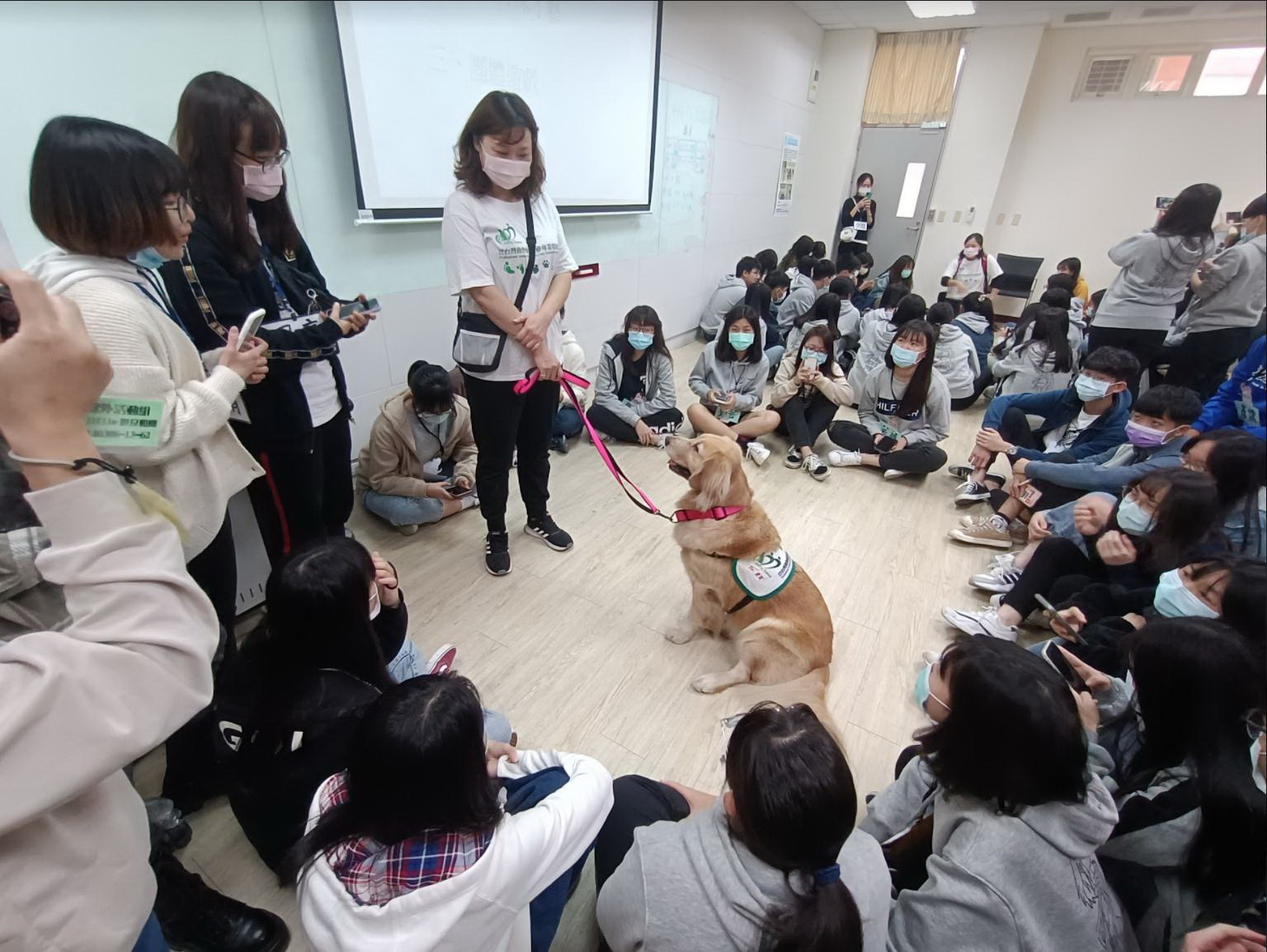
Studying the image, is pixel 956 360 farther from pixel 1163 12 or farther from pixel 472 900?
pixel 472 900

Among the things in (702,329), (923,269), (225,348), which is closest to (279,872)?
(225,348)

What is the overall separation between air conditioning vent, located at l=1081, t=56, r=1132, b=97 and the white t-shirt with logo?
3.59 metres

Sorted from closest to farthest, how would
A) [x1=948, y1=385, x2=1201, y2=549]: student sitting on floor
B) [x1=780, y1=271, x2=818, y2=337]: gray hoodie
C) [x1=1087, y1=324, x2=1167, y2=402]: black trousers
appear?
[x1=948, y1=385, x2=1201, y2=549]: student sitting on floor, [x1=1087, y1=324, x2=1167, y2=402]: black trousers, [x1=780, y1=271, x2=818, y2=337]: gray hoodie

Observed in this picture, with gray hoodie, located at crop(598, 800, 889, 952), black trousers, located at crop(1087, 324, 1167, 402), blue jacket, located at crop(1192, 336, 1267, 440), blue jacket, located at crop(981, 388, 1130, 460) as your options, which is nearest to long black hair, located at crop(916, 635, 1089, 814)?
gray hoodie, located at crop(598, 800, 889, 952)

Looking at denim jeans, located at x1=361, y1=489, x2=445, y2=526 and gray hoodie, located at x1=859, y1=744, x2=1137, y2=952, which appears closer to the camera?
gray hoodie, located at x1=859, y1=744, x2=1137, y2=952

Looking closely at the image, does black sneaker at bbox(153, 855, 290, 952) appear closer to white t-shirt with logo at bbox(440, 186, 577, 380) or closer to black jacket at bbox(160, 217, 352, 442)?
black jacket at bbox(160, 217, 352, 442)

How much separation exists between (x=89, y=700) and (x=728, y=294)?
5962mm

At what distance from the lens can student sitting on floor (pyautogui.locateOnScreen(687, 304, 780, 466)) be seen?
3807mm

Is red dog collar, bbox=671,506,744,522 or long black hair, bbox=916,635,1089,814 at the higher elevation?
long black hair, bbox=916,635,1089,814

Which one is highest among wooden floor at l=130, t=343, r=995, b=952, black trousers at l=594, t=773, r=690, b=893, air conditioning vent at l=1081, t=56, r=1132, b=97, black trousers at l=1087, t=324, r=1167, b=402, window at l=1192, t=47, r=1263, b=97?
air conditioning vent at l=1081, t=56, r=1132, b=97

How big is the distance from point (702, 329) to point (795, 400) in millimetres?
2723

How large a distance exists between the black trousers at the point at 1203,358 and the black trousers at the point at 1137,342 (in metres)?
0.06

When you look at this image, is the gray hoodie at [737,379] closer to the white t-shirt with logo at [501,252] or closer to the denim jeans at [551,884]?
the white t-shirt with logo at [501,252]

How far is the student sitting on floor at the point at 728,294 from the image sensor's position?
5797mm
